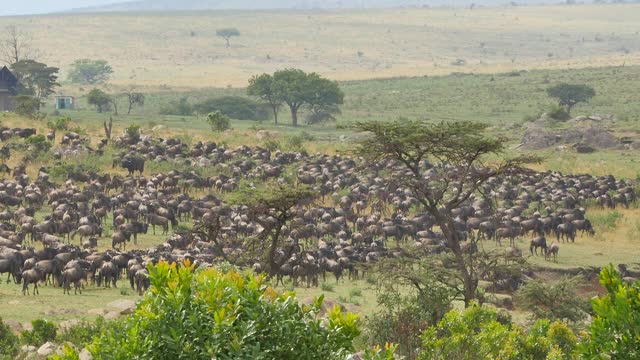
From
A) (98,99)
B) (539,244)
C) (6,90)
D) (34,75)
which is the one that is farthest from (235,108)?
(539,244)

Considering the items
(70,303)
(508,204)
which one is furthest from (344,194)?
(70,303)

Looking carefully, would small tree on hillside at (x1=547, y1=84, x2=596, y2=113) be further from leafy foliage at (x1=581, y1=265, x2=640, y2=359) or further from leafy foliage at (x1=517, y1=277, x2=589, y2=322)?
leafy foliage at (x1=581, y1=265, x2=640, y2=359)

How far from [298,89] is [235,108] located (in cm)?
854

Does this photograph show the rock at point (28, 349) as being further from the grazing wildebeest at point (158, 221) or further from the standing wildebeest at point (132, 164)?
the standing wildebeest at point (132, 164)

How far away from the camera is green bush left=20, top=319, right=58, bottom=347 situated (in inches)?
810

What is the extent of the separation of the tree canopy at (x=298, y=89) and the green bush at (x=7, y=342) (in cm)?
6803

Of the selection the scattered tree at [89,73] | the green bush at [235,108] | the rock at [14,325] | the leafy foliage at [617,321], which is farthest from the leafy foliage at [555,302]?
the scattered tree at [89,73]

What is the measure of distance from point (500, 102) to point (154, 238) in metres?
68.1

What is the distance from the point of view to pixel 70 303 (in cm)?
2622

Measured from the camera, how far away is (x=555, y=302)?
25406 millimetres

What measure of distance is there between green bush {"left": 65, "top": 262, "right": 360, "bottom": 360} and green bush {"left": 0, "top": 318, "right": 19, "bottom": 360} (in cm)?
1128

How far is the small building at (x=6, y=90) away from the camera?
81.8 metres

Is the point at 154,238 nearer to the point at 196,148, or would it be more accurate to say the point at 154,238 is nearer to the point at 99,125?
the point at 196,148

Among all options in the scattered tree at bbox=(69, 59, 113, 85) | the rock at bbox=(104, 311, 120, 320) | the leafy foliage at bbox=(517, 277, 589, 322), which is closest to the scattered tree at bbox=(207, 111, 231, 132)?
the leafy foliage at bbox=(517, 277, 589, 322)
